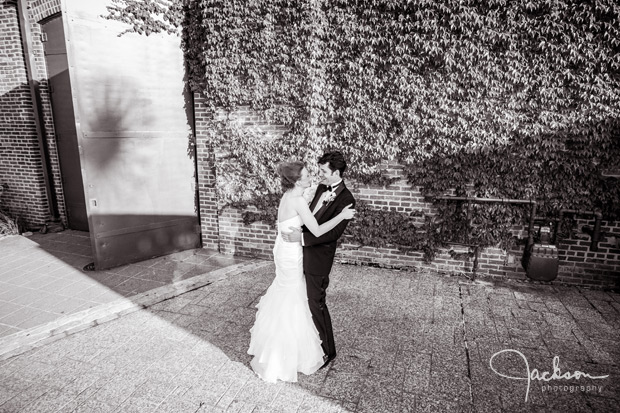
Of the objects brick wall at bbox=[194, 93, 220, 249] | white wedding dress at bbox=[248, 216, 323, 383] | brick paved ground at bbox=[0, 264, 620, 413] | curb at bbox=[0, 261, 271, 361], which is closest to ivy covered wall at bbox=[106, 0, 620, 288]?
brick wall at bbox=[194, 93, 220, 249]

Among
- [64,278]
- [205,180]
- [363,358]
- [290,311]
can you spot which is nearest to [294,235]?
[290,311]

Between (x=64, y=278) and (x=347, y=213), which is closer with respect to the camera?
(x=347, y=213)

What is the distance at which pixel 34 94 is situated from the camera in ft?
24.3

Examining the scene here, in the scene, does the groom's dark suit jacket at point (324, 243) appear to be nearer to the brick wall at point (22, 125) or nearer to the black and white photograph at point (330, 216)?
the black and white photograph at point (330, 216)

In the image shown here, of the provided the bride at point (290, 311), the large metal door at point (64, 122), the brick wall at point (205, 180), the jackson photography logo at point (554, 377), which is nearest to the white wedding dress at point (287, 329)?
the bride at point (290, 311)

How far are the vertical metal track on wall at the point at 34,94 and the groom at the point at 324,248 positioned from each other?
22.9ft

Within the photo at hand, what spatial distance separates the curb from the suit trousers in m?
2.36

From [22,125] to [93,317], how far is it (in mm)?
5555

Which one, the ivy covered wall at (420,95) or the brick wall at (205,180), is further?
the brick wall at (205,180)

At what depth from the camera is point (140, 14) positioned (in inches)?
220

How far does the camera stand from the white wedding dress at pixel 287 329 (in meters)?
3.20

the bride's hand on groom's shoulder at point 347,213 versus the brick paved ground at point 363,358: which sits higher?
the bride's hand on groom's shoulder at point 347,213

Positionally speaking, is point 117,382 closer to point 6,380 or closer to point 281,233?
point 6,380

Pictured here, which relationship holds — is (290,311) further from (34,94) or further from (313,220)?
(34,94)
